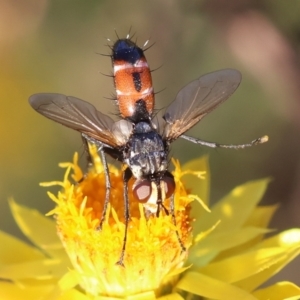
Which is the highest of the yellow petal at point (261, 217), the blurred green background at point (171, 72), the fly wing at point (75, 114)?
the blurred green background at point (171, 72)

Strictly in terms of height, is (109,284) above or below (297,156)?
below

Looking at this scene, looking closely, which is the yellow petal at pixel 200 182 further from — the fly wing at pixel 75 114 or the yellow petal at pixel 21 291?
the yellow petal at pixel 21 291

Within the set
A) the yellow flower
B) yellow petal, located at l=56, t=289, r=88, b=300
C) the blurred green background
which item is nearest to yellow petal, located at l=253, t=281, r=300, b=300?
the yellow flower

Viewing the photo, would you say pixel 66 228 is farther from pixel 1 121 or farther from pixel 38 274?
pixel 1 121

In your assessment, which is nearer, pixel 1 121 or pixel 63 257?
pixel 63 257

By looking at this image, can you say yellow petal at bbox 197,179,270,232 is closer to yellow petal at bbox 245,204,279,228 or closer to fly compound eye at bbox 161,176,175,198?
yellow petal at bbox 245,204,279,228

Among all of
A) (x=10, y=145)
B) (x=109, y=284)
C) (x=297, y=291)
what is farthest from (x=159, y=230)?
(x=10, y=145)

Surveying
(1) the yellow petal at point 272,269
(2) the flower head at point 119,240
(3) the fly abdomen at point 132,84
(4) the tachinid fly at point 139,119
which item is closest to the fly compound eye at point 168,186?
(4) the tachinid fly at point 139,119
